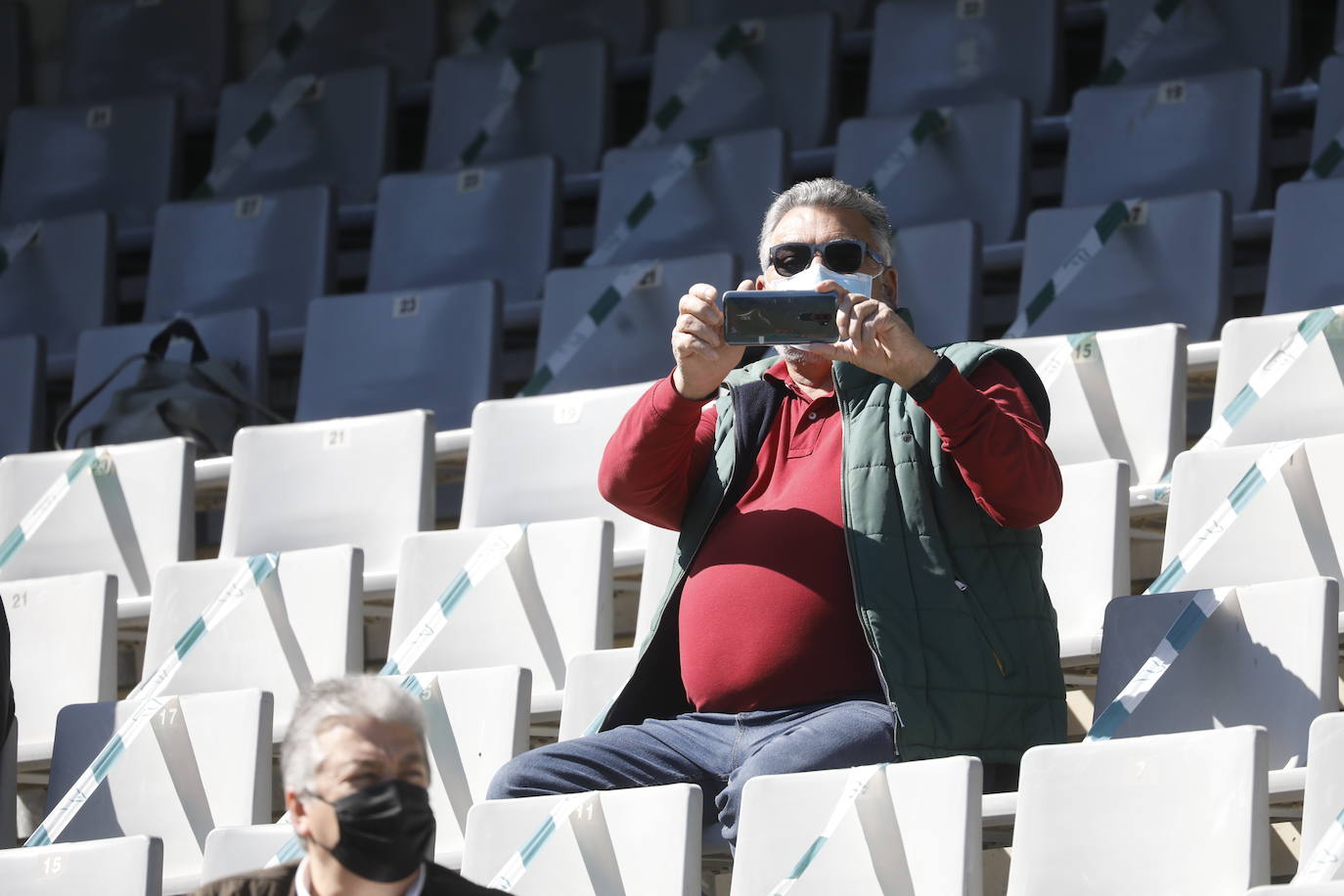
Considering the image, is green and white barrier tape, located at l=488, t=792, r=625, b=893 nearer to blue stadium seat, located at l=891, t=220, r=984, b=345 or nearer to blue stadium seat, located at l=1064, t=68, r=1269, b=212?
blue stadium seat, located at l=891, t=220, r=984, b=345

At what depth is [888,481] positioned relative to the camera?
2.39 m

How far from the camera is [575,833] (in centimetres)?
225

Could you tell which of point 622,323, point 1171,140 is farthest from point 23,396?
point 1171,140

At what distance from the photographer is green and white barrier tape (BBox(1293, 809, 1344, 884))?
2025 mm

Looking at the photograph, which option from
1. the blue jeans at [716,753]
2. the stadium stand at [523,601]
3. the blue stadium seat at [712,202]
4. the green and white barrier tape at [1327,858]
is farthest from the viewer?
the blue stadium seat at [712,202]

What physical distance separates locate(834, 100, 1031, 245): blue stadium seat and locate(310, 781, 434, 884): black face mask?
2.79 metres

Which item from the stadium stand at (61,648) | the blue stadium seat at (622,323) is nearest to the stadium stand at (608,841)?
the stadium stand at (61,648)

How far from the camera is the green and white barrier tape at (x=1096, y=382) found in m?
3.15

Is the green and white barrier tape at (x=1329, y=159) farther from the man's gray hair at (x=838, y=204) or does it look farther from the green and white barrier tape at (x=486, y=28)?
the green and white barrier tape at (x=486, y=28)

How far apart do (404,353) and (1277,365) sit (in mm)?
1737

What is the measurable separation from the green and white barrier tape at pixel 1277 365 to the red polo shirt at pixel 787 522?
71cm

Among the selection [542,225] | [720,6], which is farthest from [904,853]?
[720,6]

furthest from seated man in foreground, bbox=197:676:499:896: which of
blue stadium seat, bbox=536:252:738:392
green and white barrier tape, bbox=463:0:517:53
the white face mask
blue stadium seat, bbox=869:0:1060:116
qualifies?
green and white barrier tape, bbox=463:0:517:53

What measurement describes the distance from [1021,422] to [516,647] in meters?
0.93
